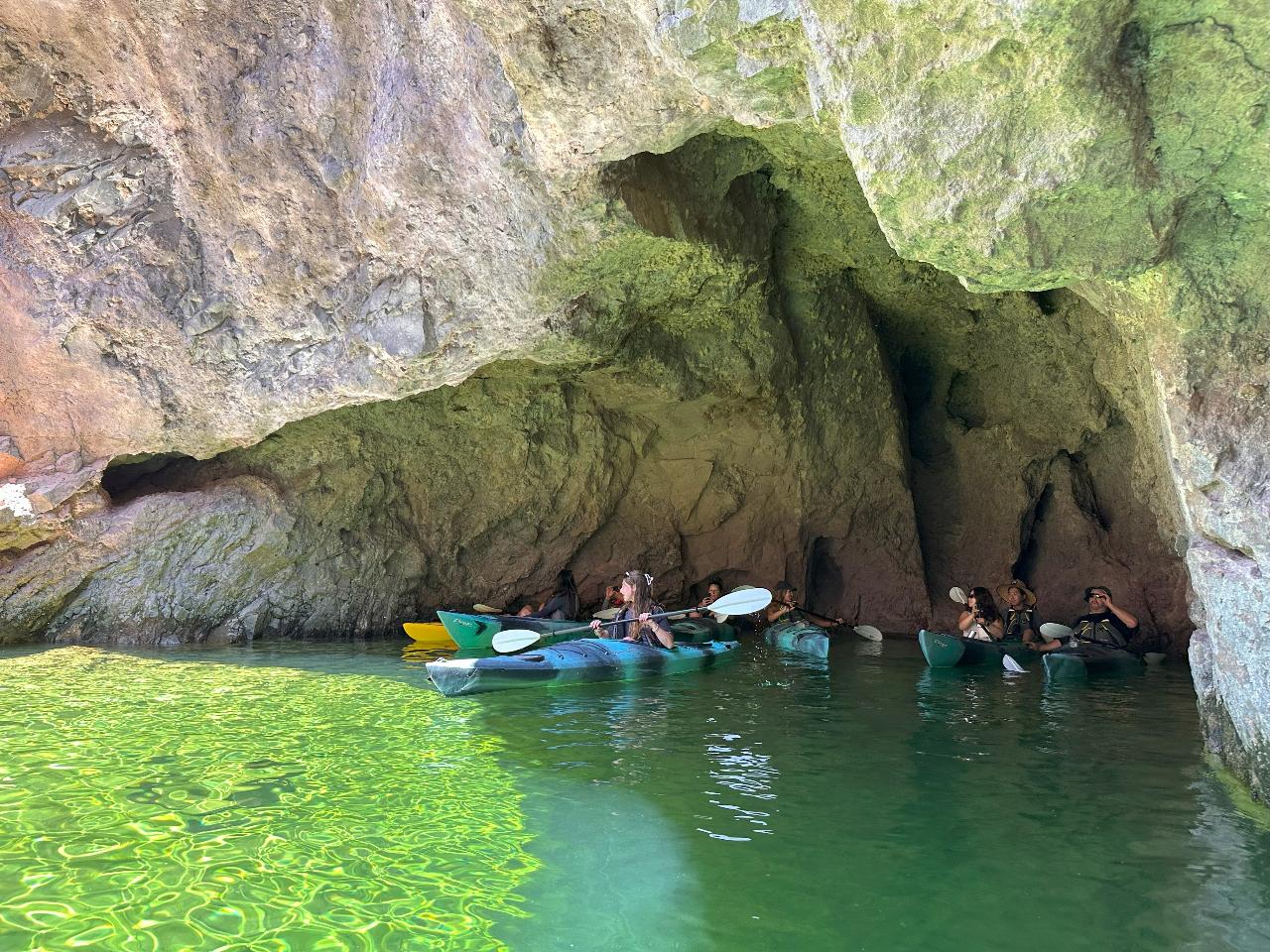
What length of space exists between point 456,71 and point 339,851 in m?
4.87

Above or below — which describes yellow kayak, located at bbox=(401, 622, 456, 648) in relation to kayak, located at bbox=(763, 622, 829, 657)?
above

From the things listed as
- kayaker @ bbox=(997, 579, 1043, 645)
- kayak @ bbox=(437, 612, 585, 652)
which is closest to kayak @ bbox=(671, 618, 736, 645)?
kayak @ bbox=(437, 612, 585, 652)

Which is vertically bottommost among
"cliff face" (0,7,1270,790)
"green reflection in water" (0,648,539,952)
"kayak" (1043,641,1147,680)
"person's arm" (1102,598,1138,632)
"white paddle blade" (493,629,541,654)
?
"kayak" (1043,641,1147,680)

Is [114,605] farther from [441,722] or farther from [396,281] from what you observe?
[441,722]

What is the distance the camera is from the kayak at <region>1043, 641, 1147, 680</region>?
7719mm

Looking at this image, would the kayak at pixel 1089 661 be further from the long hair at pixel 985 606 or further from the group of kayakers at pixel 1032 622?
the long hair at pixel 985 606

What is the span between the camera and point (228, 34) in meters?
7.05

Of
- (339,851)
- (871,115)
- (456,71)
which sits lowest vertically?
(339,851)

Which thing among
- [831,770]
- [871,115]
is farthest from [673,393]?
[871,115]

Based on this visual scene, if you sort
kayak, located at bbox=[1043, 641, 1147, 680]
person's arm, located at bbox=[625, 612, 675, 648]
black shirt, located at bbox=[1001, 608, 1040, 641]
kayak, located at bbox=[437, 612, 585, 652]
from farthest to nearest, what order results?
black shirt, located at bbox=[1001, 608, 1040, 641] < kayak, located at bbox=[437, 612, 585, 652] < person's arm, located at bbox=[625, 612, 675, 648] < kayak, located at bbox=[1043, 641, 1147, 680]

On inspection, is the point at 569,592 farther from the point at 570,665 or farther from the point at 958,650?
the point at 958,650

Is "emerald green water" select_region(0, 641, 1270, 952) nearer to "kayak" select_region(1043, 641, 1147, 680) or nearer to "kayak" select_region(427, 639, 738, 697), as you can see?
"kayak" select_region(427, 639, 738, 697)

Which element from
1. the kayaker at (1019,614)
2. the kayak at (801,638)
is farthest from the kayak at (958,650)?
the kayak at (801,638)

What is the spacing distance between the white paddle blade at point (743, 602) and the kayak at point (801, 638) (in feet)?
5.64
